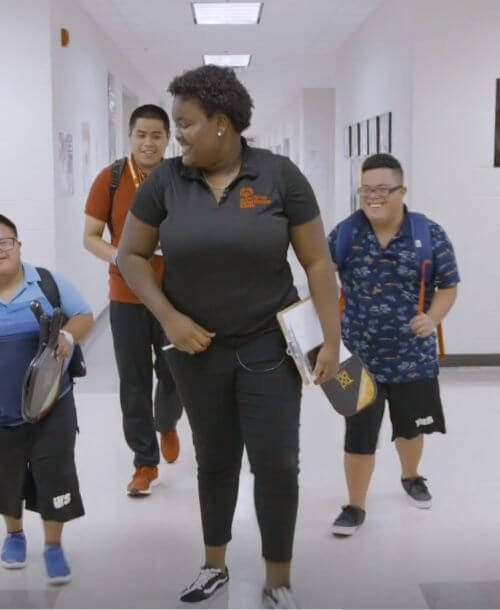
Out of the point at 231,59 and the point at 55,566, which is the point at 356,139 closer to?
the point at 231,59

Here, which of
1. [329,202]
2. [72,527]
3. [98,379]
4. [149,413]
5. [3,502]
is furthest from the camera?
[329,202]

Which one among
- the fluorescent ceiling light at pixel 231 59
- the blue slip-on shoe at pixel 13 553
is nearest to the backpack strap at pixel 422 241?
the blue slip-on shoe at pixel 13 553

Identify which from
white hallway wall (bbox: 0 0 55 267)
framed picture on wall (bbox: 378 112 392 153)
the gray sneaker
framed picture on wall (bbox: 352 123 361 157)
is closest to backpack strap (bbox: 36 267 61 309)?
the gray sneaker

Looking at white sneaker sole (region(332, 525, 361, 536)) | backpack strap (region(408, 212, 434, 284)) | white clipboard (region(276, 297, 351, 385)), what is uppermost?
backpack strap (region(408, 212, 434, 284))

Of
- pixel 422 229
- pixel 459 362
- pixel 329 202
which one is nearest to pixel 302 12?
pixel 459 362

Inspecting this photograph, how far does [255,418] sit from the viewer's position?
2305 millimetres

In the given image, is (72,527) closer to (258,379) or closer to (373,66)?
(258,379)

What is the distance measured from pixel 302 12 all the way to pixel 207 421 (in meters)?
5.92

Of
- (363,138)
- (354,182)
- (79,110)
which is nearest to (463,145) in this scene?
(363,138)

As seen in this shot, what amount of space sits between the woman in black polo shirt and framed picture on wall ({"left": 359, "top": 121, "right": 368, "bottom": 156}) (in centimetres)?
564

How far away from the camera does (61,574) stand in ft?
8.87

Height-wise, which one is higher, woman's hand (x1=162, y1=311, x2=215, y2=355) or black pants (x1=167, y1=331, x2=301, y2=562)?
woman's hand (x1=162, y1=311, x2=215, y2=355)

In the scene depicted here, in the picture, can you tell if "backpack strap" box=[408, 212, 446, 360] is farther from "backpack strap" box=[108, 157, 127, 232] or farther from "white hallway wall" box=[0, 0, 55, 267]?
"white hallway wall" box=[0, 0, 55, 267]

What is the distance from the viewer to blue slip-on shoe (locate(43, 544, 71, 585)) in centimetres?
270
